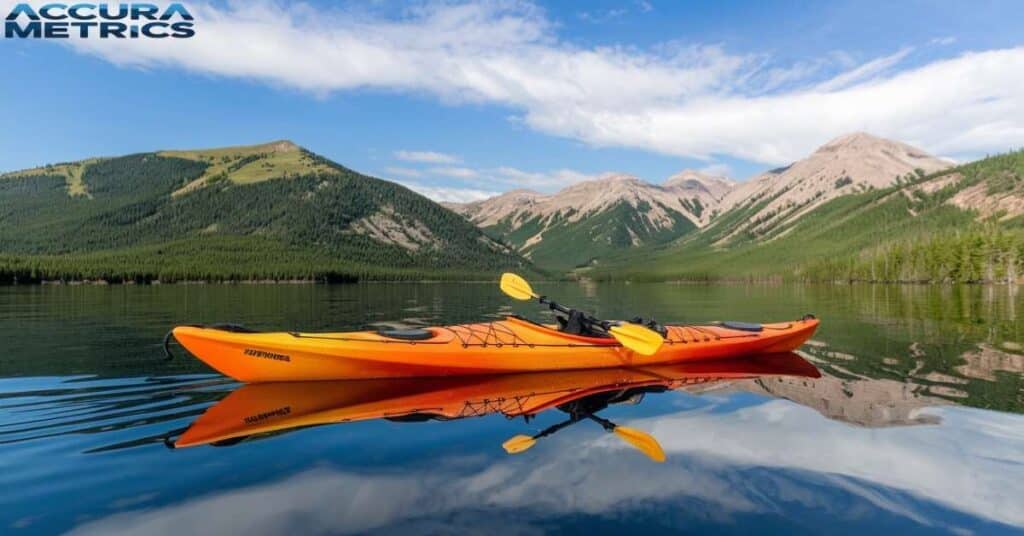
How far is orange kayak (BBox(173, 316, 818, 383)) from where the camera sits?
13695 mm

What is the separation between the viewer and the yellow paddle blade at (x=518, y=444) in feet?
32.4

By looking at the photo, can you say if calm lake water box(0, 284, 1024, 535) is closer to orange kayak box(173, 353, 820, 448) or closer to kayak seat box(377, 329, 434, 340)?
orange kayak box(173, 353, 820, 448)

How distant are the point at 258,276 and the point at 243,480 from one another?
436ft

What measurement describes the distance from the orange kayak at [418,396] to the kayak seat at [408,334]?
3.92 feet

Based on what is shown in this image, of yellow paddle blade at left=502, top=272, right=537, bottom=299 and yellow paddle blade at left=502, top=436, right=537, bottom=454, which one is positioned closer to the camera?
yellow paddle blade at left=502, top=436, right=537, bottom=454

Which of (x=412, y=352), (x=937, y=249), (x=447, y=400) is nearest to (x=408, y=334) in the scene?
(x=412, y=352)

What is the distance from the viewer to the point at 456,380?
15492mm

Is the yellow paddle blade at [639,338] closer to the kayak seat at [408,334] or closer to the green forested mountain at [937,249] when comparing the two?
the kayak seat at [408,334]

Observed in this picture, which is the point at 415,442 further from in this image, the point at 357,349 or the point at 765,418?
the point at 765,418

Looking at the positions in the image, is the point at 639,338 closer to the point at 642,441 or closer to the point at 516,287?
the point at 642,441

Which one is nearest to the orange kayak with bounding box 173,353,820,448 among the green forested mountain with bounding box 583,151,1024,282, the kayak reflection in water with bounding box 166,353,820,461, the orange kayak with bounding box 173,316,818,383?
the kayak reflection in water with bounding box 166,353,820,461

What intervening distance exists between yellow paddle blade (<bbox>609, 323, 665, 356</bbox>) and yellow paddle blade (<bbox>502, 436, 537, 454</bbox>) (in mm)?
5450

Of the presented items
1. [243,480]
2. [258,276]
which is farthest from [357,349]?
[258,276]

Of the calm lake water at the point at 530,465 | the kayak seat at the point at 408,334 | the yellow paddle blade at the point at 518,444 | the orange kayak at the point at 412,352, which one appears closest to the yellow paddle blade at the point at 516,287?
the orange kayak at the point at 412,352
